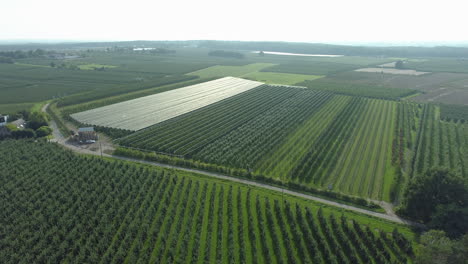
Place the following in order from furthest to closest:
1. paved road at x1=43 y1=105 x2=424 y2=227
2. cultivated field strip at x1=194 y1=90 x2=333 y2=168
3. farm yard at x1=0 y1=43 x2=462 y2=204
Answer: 1. cultivated field strip at x1=194 y1=90 x2=333 y2=168
2. farm yard at x1=0 y1=43 x2=462 y2=204
3. paved road at x1=43 y1=105 x2=424 y2=227

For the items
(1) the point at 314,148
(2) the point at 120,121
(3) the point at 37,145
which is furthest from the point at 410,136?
(3) the point at 37,145

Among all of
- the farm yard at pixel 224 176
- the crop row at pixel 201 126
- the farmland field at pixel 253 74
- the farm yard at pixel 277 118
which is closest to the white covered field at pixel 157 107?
the farm yard at pixel 277 118

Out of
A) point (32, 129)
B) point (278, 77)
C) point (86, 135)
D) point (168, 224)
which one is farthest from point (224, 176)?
point (278, 77)

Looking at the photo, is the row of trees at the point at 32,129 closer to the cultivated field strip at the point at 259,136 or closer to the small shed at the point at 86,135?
the small shed at the point at 86,135

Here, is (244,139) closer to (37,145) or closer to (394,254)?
(394,254)

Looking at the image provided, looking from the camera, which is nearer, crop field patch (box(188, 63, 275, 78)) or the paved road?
the paved road

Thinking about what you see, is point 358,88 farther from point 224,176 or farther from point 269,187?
point 224,176

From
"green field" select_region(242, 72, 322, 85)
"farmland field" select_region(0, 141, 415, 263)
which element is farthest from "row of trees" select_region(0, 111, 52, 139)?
"green field" select_region(242, 72, 322, 85)

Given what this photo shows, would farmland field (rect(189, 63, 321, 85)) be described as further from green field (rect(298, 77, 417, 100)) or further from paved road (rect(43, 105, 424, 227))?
paved road (rect(43, 105, 424, 227))
